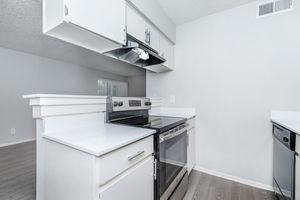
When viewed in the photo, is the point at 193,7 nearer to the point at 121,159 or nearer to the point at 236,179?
the point at 121,159

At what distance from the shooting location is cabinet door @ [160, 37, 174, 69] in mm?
2083

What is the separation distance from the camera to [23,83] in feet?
12.3

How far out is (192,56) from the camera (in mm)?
2291

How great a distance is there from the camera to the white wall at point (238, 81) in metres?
1.70

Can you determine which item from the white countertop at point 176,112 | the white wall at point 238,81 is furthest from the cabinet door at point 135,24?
the white countertop at point 176,112

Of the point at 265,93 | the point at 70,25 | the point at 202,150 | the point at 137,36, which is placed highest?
the point at 137,36

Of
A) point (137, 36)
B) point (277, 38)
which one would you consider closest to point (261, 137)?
point (277, 38)

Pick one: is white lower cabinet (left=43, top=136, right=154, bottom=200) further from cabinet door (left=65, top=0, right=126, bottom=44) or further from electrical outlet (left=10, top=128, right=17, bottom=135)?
electrical outlet (left=10, top=128, right=17, bottom=135)

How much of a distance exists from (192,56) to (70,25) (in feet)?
5.79

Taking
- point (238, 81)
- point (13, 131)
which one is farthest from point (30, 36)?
point (238, 81)

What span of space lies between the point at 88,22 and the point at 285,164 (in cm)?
207

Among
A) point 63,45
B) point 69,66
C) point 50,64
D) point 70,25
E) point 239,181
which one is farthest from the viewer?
point 69,66

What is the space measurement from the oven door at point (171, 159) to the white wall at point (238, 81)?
70cm

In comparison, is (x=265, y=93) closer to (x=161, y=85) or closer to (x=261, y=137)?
(x=261, y=137)
